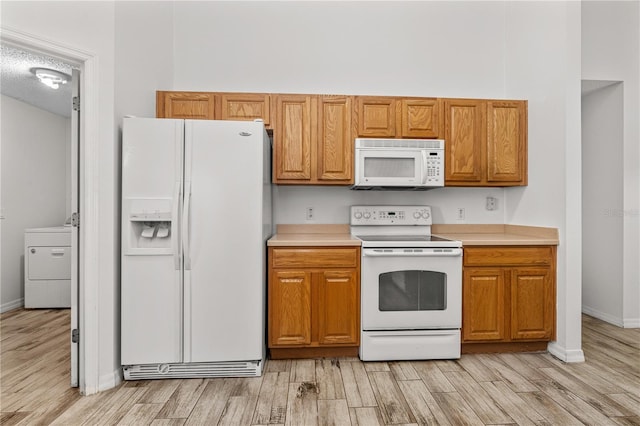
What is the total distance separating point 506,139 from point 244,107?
2.31m

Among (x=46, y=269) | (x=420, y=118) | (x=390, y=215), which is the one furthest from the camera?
(x=46, y=269)

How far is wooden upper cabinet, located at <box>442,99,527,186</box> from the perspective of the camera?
3.18 metres

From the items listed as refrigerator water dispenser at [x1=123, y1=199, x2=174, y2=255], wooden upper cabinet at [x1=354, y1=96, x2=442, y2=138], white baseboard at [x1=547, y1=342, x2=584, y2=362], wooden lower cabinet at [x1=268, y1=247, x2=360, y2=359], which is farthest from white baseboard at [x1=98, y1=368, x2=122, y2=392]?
white baseboard at [x1=547, y1=342, x2=584, y2=362]

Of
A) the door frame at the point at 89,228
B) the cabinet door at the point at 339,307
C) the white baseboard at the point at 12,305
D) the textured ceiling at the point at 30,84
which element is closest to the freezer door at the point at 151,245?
the door frame at the point at 89,228

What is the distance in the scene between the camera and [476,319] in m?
2.80

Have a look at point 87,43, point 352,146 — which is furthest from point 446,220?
point 87,43

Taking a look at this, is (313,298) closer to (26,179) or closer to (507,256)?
(507,256)

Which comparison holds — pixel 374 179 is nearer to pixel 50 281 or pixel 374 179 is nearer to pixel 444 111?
pixel 444 111

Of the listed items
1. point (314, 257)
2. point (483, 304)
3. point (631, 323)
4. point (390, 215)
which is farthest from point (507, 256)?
point (631, 323)

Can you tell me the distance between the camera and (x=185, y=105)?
3051 mm

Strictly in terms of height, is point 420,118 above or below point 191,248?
above

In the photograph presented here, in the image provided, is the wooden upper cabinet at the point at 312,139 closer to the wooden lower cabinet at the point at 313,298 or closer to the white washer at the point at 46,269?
the wooden lower cabinet at the point at 313,298

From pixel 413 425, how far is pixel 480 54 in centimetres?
340

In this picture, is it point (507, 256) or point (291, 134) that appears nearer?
point (507, 256)
